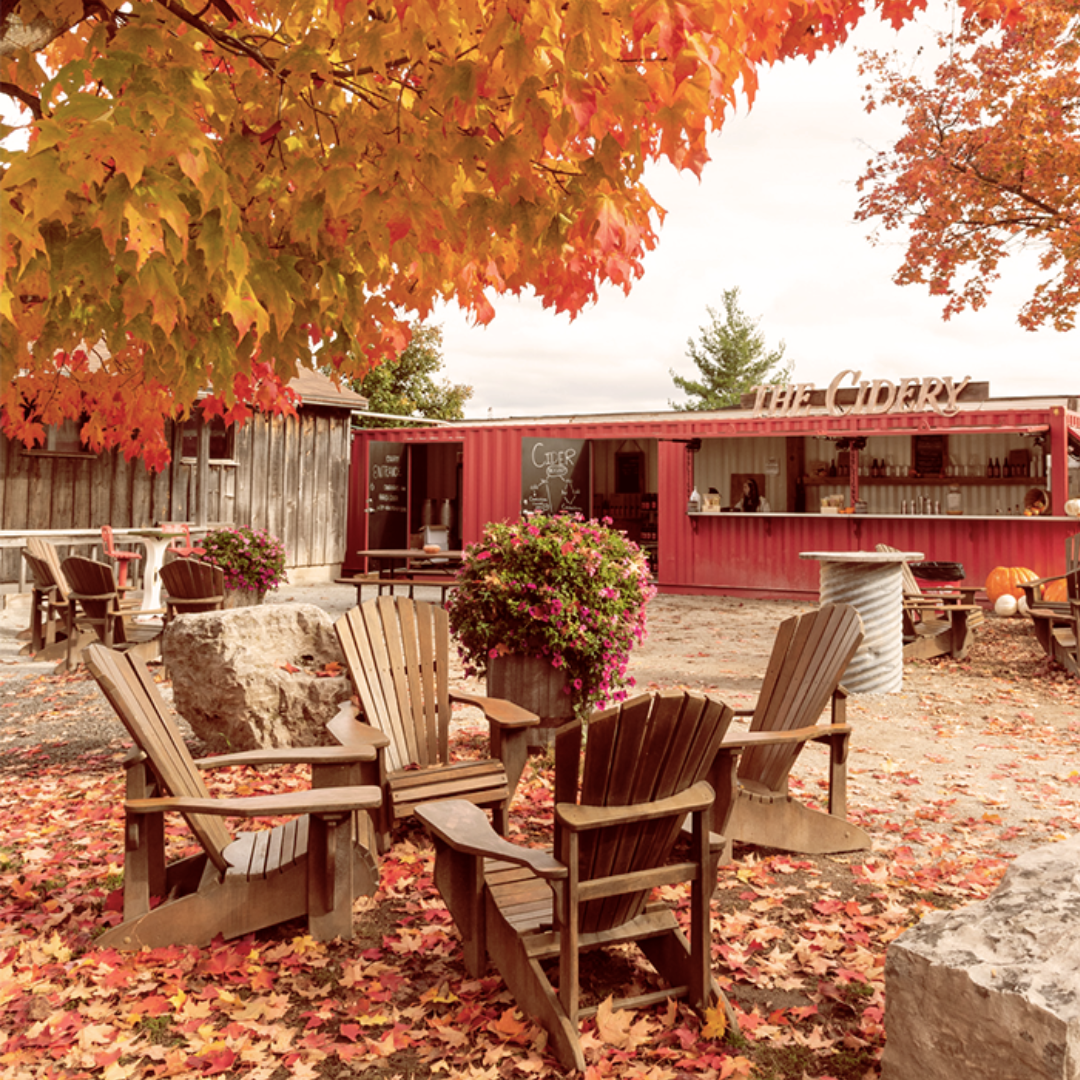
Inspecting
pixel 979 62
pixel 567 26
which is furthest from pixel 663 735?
pixel 979 62

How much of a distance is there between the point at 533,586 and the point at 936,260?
10.8m

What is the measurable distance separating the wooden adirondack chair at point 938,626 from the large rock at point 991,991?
23.8 feet

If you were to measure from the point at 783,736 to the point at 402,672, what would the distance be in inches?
65.2

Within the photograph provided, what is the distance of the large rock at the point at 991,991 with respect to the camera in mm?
2002

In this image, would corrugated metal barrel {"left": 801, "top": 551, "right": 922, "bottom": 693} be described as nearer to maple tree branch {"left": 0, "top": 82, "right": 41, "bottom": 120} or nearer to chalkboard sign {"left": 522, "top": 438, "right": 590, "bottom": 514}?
maple tree branch {"left": 0, "top": 82, "right": 41, "bottom": 120}

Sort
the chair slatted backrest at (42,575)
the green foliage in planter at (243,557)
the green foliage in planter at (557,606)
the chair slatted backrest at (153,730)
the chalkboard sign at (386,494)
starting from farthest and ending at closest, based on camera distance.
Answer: the chalkboard sign at (386,494) → the green foliage in planter at (243,557) → the chair slatted backrest at (42,575) → the green foliage in planter at (557,606) → the chair slatted backrest at (153,730)

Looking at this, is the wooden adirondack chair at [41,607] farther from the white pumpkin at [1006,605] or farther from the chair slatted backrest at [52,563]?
the white pumpkin at [1006,605]

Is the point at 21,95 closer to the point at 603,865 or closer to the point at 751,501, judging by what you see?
the point at 603,865

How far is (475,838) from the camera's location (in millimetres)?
2705

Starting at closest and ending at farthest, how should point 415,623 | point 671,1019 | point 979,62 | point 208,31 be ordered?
point 671,1019, point 208,31, point 415,623, point 979,62

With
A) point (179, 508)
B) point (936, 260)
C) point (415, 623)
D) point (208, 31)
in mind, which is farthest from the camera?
point (179, 508)

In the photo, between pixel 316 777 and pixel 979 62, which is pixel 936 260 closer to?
pixel 979 62

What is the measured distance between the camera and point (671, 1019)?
2672mm

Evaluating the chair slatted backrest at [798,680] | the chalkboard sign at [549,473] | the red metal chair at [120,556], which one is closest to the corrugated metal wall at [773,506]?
the chalkboard sign at [549,473]
